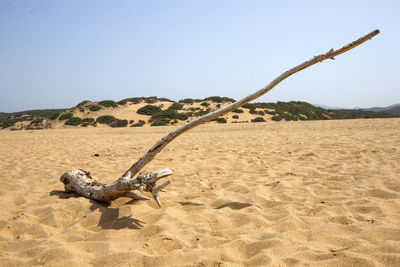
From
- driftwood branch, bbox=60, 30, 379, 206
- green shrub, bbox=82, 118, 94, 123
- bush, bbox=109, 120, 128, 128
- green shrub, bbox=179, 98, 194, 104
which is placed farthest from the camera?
green shrub, bbox=179, 98, 194, 104

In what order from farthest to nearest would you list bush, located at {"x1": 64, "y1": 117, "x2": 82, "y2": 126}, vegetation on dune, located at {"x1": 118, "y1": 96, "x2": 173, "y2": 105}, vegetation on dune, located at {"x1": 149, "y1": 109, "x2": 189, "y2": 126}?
vegetation on dune, located at {"x1": 118, "y1": 96, "x2": 173, "y2": 105}, vegetation on dune, located at {"x1": 149, "y1": 109, "x2": 189, "y2": 126}, bush, located at {"x1": 64, "y1": 117, "x2": 82, "y2": 126}

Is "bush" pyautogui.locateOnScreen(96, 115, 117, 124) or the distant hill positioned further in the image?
"bush" pyautogui.locateOnScreen(96, 115, 117, 124)

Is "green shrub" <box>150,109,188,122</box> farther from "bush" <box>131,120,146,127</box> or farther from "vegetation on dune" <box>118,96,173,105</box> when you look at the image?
"vegetation on dune" <box>118,96,173,105</box>

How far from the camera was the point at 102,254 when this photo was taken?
7.52 feet

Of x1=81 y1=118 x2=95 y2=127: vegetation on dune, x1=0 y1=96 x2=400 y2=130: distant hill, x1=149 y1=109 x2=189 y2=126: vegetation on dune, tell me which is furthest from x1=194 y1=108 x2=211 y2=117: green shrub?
x1=81 y1=118 x2=95 y2=127: vegetation on dune

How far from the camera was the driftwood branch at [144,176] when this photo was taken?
10.3 feet

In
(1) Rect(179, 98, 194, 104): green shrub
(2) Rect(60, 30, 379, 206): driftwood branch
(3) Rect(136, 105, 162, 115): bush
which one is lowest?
(2) Rect(60, 30, 379, 206): driftwood branch

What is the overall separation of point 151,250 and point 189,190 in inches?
68.7

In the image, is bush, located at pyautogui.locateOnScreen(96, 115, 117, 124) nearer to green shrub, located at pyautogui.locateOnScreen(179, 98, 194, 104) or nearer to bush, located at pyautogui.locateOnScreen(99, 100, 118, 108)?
bush, located at pyautogui.locateOnScreen(99, 100, 118, 108)

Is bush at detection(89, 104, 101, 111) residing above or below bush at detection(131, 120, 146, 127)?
above

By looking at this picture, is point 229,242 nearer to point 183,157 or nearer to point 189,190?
point 189,190

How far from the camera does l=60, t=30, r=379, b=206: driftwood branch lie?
124 inches

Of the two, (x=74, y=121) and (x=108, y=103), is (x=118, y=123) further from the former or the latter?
(x=108, y=103)

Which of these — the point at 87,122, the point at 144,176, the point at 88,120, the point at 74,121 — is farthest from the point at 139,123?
the point at 144,176
